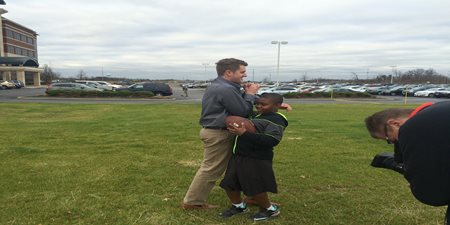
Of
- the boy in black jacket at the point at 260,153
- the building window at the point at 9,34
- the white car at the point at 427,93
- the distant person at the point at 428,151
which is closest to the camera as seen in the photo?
the distant person at the point at 428,151

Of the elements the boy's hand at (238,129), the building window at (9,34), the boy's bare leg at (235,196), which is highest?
the building window at (9,34)

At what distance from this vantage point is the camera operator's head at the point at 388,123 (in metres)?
2.09

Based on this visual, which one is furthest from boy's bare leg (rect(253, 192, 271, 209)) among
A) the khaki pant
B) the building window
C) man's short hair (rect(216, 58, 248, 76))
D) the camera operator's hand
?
the building window

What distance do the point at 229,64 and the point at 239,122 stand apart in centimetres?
64

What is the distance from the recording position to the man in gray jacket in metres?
3.96

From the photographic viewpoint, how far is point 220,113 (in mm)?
4074

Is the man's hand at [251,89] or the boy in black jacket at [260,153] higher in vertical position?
the man's hand at [251,89]

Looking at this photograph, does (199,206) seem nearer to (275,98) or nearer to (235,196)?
(235,196)

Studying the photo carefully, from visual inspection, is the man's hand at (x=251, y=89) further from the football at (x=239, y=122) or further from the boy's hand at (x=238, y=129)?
the boy's hand at (x=238, y=129)

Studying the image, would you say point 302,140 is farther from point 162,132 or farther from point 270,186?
point 270,186

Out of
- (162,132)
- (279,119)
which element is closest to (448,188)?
(279,119)

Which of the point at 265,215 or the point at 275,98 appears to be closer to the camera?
the point at 275,98

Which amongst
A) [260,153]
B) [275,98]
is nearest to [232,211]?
[260,153]

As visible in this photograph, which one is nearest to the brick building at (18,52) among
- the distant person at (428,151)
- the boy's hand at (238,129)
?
the boy's hand at (238,129)
